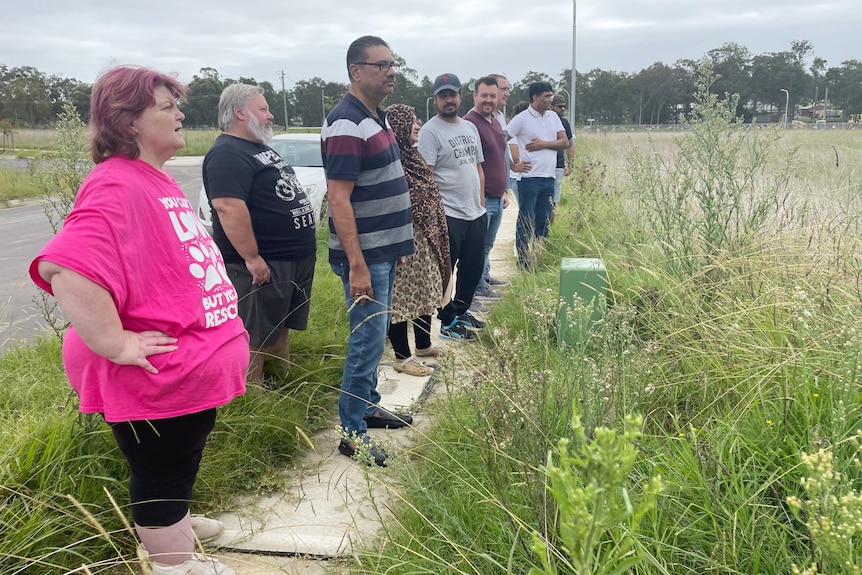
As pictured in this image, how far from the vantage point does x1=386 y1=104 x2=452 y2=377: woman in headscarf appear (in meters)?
3.90

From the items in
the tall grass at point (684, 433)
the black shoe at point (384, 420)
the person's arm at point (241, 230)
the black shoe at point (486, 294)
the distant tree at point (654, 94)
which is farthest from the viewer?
the distant tree at point (654, 94)

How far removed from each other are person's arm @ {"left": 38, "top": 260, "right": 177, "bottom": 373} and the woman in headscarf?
2140mm

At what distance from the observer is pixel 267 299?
3.48 metres

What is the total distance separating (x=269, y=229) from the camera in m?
3.45

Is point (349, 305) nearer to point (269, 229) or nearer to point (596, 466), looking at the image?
point (269, 229)

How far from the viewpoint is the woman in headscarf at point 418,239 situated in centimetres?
390

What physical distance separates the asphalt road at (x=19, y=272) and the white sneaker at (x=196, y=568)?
156cm

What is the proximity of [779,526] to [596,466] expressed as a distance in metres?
1.38

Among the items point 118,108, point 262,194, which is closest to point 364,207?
point 262,194

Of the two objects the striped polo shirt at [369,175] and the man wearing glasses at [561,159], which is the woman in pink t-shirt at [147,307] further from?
the man wearing glasses at [561,159]

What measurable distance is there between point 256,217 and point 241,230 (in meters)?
0.21

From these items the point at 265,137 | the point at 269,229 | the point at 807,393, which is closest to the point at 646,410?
the point at 807,393

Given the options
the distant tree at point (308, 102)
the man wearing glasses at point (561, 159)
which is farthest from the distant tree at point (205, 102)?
the man wearing glasses at point (561, 159)

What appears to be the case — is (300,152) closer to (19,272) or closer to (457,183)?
(19,272)
